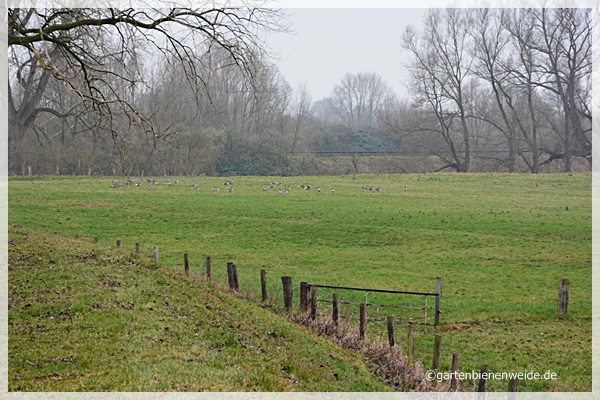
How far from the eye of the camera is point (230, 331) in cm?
1222

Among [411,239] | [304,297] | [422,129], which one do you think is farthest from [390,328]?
[422,129]

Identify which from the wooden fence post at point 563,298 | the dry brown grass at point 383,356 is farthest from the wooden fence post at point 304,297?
the wooden fence post at point 563,298

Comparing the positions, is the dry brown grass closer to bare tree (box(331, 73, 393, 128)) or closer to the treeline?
the treeline

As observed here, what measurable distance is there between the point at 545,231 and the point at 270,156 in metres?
41.4

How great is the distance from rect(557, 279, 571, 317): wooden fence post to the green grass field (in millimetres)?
226

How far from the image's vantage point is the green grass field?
640 inches

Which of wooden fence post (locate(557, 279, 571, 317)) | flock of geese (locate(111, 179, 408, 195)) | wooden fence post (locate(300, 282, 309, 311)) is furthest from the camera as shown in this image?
flock of geese (locate(111, 179, 408, 195))

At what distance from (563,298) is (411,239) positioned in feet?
41.5

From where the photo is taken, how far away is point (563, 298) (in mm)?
18250

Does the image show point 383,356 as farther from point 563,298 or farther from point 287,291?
point 563,298

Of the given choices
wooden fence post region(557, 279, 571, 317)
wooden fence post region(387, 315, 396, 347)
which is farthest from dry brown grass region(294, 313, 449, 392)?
wooden fence post region(557, 279, 571, 317)

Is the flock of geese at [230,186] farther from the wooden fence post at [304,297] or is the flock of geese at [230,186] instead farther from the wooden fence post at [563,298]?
the wooden fence post at [304,297]

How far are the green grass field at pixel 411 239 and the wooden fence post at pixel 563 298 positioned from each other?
0.23 meters

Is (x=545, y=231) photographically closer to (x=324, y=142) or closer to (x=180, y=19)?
(x=180, y=19)
